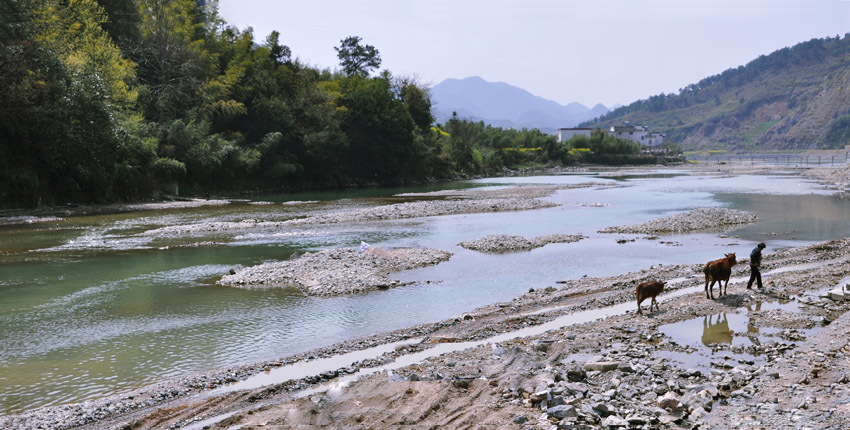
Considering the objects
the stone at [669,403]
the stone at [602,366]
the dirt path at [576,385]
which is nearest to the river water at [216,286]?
the dirt path at [576,385]

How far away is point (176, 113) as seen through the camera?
57.1 meters

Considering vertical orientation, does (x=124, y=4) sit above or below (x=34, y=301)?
above

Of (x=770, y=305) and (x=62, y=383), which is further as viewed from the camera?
(x=770, y=305)

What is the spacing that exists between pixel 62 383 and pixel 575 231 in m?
25.0

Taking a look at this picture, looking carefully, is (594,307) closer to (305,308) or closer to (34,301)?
(305,308)

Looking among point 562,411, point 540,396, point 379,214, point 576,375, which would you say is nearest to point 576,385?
point 576,375

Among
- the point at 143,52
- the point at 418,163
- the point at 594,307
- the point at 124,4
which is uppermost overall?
the point at 124,4

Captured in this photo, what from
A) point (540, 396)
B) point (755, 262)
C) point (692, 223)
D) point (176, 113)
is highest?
point (176, 113)

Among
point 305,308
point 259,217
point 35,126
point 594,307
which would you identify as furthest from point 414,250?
point 35,126

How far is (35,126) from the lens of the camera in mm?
38031

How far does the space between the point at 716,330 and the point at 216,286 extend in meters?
14.7

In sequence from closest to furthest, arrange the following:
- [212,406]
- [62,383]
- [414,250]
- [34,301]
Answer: [212,406]
[62,383]
[34,301]
[414,250]

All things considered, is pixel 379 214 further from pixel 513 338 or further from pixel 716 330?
pixel 716 330

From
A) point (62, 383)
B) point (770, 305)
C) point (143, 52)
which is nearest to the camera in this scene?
point (62, 383)
